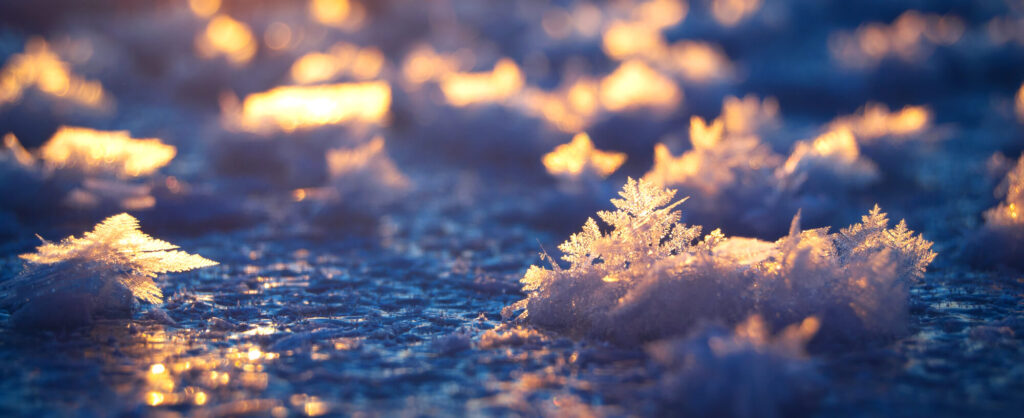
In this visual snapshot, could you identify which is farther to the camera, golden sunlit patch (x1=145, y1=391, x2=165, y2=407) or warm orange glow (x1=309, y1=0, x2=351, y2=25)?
warm orange glow (x1=309, y1=0, x2=351, y2=25)

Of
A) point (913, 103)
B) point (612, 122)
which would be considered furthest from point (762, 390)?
point (913, 103)

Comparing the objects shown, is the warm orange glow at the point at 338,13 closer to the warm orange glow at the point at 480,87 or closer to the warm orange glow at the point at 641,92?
the warm orange glow at the point at 480,87

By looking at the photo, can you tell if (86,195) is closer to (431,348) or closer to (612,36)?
(431,348)

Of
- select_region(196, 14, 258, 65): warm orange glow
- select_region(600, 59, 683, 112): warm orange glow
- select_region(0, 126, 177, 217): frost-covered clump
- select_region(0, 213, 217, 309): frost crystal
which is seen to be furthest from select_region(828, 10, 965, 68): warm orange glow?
select_region(0, 213, 217, 309): frost crystal

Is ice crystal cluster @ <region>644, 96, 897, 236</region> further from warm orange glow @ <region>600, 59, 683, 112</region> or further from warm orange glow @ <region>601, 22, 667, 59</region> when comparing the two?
warm orange glow @ <region>601, 22, 667, 59</region>

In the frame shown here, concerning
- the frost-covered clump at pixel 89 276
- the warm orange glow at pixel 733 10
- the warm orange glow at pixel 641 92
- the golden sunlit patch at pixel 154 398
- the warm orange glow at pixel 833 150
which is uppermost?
the warm orange glow at pixel 733 10

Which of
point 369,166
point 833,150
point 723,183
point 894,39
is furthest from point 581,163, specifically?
point 894,39

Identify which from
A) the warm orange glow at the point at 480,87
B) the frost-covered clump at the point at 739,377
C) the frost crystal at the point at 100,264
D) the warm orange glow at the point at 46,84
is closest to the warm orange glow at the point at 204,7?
the warm orange glow at the point at 46,84
